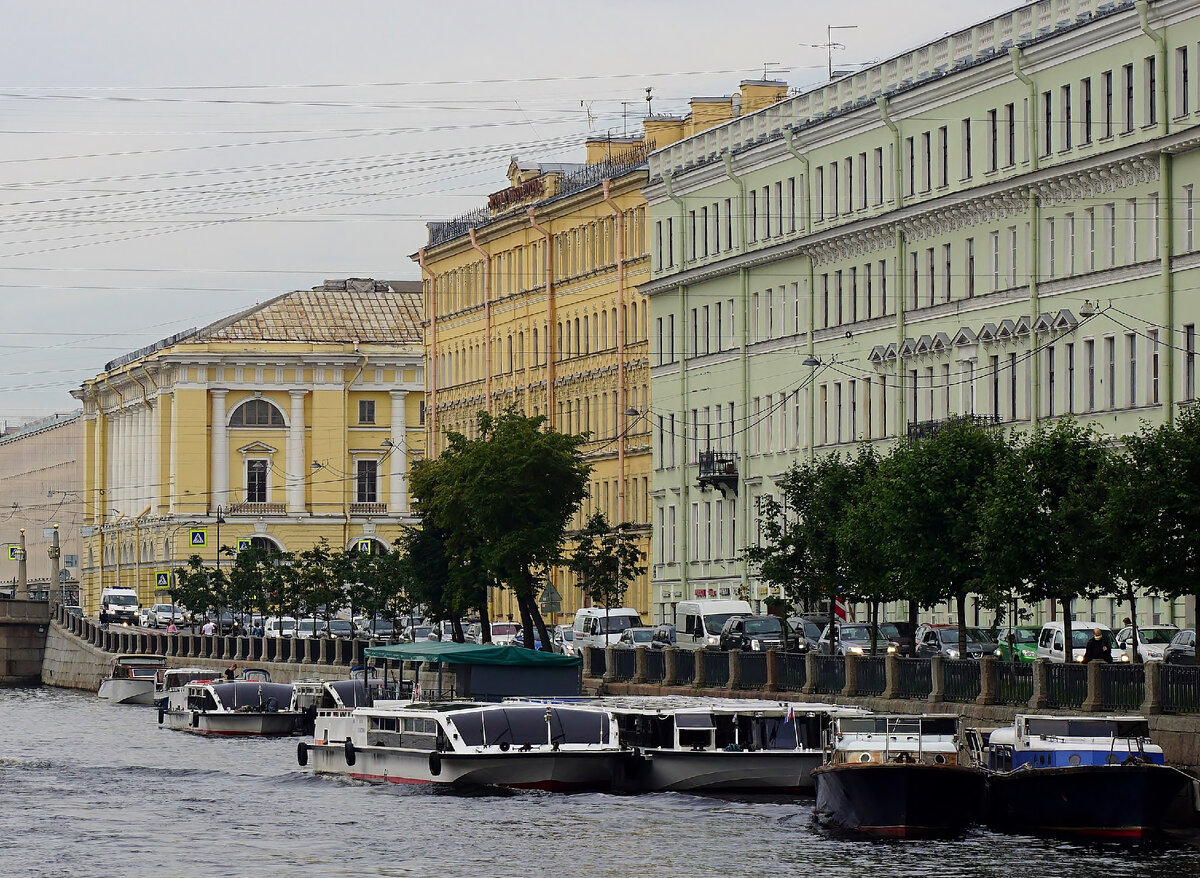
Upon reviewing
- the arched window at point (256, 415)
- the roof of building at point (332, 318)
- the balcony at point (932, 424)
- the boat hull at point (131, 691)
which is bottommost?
the boat hull at point (131, 691)

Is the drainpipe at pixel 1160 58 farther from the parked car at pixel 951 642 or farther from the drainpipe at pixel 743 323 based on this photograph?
the drainpipe at pixel 743 323

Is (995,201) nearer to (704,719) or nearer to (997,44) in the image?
(997,44)

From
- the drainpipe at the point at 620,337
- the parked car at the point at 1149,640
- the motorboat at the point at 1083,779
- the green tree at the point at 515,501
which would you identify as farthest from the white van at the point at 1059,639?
the drainpipe at the point at 620,337

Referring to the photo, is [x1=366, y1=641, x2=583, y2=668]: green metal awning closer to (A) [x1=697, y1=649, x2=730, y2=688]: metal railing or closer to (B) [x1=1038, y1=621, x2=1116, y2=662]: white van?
(A) [x1=697, y1=649, x2=730, y2=688]: metal railing

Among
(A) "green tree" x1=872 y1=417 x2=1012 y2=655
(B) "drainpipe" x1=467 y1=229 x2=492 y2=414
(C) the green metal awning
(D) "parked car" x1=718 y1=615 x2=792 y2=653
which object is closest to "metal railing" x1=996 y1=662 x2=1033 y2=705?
(A) "green tree" x1=872 y1=417 x2=1012 y2=655

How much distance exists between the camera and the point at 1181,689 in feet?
139

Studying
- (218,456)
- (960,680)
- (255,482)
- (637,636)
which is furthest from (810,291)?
(255,482)

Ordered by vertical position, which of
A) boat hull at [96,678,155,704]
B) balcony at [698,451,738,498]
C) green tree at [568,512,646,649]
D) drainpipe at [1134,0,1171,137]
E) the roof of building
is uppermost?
the roof of building

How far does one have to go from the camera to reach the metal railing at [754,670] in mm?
59188

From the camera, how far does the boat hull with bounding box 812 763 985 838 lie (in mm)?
41562

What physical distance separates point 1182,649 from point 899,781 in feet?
49.2

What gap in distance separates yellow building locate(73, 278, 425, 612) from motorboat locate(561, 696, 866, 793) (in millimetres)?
92750

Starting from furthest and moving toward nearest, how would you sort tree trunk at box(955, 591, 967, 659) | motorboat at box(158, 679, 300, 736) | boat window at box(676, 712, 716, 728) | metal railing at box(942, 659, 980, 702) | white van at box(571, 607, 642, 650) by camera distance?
white van at box(571, 607, 642, 650), motorboat at box(158, 679, 300, 736), tree trunk at box(955, 591, 967, 659), boat window at box(676, 712, 716, 728), metal railing at box(942, 659, 980, 702)

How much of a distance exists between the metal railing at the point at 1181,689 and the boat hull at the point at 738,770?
7.76 metres
